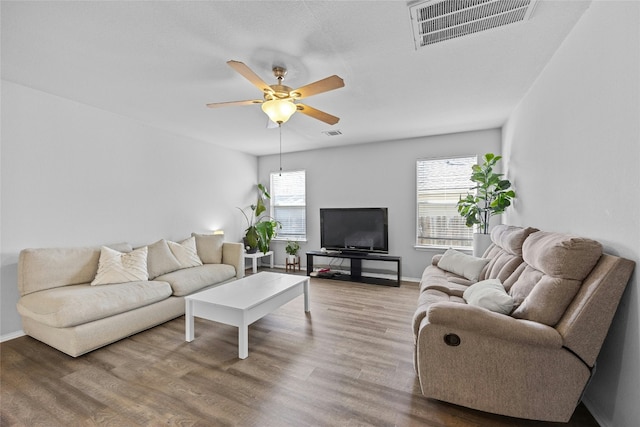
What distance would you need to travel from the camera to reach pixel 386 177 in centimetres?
503

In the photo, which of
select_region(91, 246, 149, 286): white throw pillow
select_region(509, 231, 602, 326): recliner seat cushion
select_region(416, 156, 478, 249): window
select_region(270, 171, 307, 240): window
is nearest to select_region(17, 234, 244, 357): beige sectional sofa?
select_region(91, 246, 149, 286): white throw pillow

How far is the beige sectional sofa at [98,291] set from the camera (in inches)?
92.7

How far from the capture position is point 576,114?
1936 mm

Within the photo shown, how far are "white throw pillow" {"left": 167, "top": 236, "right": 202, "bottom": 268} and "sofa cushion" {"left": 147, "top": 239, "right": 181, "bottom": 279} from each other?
9 centimetres

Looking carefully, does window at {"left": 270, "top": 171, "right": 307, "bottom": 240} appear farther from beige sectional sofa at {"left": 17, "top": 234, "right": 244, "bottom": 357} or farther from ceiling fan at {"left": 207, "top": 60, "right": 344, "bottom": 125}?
ceiling fan at {"left": 207, "top": 60, "right": 344, "bottom": 125}

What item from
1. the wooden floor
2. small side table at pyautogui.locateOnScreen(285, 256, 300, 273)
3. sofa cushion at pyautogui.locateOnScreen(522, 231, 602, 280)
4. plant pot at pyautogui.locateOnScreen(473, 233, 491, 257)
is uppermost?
sofa cushion at pyautogui.locateOnScreen(522, 231, 602, 280)

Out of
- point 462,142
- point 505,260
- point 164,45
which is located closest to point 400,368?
point 505,260

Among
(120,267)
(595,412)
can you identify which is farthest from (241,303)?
(595,412)

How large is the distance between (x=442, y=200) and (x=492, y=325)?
3441 millimetres

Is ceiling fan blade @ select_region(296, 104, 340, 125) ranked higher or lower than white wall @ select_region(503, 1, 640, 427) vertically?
higher

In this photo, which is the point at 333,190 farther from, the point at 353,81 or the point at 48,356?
the point at 48,356

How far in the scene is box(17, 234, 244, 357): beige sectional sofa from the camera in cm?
235

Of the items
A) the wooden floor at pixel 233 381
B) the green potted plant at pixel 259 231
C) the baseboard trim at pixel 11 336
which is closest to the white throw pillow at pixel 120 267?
the wooden floor at pixel 233 381

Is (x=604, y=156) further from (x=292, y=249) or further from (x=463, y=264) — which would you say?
(x=292, y=249)
